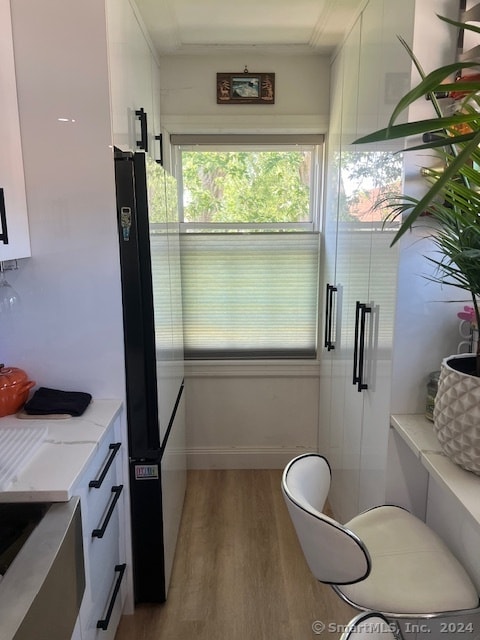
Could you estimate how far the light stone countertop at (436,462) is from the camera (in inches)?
45.3

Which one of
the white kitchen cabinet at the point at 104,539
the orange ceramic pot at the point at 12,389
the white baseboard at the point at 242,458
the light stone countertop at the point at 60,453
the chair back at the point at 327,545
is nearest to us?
the chair back at the point at 327,545

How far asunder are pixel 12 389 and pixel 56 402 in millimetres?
156

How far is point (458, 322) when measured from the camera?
5.27 ft

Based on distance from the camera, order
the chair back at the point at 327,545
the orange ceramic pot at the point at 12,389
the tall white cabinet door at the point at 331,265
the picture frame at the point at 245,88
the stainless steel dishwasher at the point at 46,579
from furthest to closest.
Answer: the picture frame at the point at 245,88 < the tall white cabinet door at the point at 331,265 < the orange ceramic pot at the point at 12,389 < the chair back at the point at 327,545 < the stainless steel dishwasher at the point at 46,579

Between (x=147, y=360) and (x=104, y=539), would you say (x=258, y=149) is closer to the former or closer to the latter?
(x=147, y=360)

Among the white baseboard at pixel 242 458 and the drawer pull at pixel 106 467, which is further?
the white baseboard at pixel 242 458

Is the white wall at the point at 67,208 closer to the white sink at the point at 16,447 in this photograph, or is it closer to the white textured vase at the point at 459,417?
the white sink at the point at 16,447

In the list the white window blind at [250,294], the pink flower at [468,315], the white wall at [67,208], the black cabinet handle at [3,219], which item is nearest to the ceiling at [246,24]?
the white wall at [67,208]

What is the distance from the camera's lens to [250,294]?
2.88 metres

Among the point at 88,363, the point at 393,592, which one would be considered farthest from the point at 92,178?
the point at 393,592

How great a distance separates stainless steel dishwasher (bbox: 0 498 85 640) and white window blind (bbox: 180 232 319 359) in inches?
68.1

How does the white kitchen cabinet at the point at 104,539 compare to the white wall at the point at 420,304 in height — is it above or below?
below

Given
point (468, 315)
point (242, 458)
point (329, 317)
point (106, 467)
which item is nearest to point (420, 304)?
point (468, 315)

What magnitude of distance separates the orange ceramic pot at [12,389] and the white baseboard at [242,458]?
1530 millimetres
